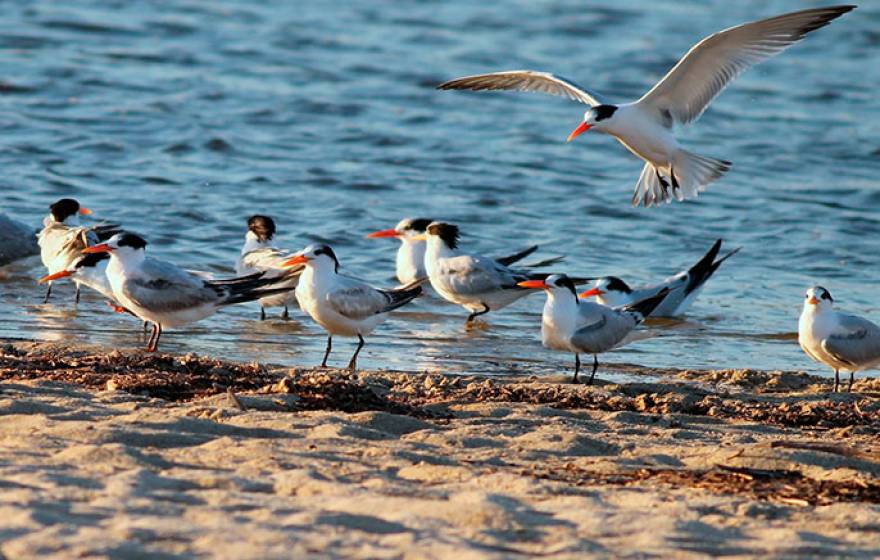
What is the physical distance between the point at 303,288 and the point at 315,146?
689 centimetres

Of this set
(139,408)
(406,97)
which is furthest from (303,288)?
(406,97)

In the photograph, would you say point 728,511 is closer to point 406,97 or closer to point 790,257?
point 790,257

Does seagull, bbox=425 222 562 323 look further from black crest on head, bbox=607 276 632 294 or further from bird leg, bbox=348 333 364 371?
bird leg, bbox=348 333 364 371

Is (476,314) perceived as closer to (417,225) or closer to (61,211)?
(417,225)

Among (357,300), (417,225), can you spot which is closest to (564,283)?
(357,300)

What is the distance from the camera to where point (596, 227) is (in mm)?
12695

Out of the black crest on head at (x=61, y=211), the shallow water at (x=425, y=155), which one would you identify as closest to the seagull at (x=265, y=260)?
the shallow water at (x=425, y=155)

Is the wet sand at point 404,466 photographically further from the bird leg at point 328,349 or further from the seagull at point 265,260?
the seagull at point 265,260

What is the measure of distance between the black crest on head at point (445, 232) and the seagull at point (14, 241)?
2.94 meters

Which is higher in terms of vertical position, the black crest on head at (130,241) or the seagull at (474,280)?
the black crest on head at (130,241)

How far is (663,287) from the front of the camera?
33.0ft

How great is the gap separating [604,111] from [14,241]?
442 centimetres

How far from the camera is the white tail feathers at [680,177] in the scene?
31.3ft

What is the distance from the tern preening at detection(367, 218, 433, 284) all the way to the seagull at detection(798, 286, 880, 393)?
11.3 ft
